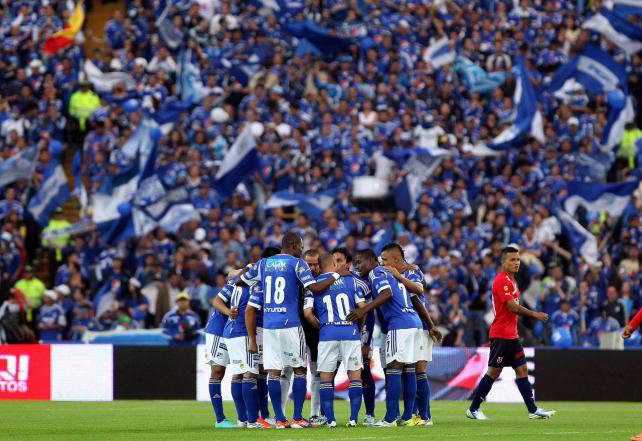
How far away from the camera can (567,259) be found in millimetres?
27219

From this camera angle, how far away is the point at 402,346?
16203 millimetres

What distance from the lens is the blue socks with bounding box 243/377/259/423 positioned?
1611cm


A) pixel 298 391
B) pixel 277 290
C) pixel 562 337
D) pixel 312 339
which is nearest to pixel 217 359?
pixel 312 339

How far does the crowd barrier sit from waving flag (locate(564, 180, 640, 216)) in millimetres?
5064

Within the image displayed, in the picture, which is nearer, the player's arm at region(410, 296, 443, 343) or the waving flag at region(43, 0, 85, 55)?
the player's arm at region(410, 296, 443, 343)

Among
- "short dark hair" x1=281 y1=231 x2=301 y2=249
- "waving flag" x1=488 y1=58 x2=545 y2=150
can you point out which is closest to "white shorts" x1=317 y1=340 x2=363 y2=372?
"short dark hair" x1=281 y1=231 x2=301 y2=249

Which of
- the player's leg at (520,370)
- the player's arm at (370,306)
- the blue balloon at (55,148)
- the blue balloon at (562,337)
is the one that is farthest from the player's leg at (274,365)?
the blue balloon at (55,148)

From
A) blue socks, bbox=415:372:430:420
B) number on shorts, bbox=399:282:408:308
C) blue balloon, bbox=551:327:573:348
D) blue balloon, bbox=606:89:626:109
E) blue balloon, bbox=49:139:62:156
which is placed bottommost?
blue socks, bbox=415:372:430:420

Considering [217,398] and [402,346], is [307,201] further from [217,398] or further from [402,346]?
[402,346]

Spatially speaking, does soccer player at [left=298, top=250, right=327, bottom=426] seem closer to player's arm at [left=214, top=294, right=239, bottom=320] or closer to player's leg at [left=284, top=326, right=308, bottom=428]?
player's leg at [left=284, top=326, right=308, bottom=428]

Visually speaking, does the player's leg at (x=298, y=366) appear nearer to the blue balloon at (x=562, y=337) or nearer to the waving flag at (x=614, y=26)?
the blue balloon at (x=562, y=337)

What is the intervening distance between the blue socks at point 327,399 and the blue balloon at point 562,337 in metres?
10.3

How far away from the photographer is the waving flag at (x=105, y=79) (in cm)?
3266

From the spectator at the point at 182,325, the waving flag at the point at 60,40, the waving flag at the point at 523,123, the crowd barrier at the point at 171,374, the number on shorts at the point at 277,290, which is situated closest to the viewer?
the number on shorts at the point at 277,290
